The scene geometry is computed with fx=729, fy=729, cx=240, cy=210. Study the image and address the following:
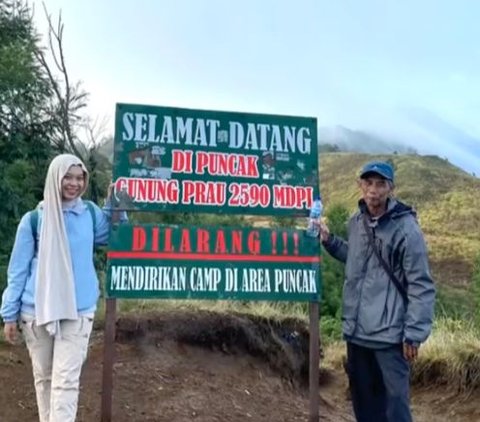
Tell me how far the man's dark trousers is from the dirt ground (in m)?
1.30

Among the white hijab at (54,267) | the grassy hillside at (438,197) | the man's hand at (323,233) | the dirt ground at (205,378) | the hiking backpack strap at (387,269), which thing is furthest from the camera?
the grassy hillside at (438,197)

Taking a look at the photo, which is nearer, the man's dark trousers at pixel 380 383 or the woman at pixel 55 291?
the woman at pixel 55 291

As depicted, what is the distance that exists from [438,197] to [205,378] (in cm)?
5637

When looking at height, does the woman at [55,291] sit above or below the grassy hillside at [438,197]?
below

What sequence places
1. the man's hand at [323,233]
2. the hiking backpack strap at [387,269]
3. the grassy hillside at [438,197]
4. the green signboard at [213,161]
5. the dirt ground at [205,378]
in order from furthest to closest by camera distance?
the grassy hillside at [438,197] → the dirt ground at [205,378] → the green signboard at [213,161] → the man's hand at [323,233] → the hiking backpack strap at [387,269]

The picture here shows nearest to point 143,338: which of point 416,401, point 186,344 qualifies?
point 186,344

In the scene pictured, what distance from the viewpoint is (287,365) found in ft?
24.8

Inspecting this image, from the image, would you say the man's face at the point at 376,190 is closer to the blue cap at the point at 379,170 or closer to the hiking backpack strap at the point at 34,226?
the blue cap at the point at 379,170

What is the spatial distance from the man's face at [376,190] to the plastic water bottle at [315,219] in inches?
35.6

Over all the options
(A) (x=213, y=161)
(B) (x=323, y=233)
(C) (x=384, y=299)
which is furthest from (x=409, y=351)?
(A) (x=213, y=161)

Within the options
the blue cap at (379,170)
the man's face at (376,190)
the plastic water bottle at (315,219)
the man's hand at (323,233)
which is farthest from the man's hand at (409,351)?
the plastic water bottle at (315,219)

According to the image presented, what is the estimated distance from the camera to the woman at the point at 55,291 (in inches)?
149

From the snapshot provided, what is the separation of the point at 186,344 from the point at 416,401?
2.58m

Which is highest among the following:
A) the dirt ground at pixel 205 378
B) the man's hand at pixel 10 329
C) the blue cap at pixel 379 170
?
the blue cap at pixel 379 170
